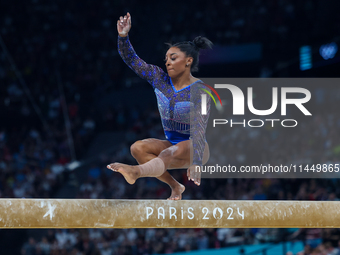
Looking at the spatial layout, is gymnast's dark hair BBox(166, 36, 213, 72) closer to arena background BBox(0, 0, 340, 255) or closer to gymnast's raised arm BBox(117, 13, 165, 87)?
gymnast's raised arm BBox(117, 13, 165, 87)

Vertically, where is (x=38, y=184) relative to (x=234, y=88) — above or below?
below

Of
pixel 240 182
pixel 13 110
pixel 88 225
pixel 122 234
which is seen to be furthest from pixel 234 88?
pixel 13 110

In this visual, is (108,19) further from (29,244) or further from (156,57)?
(29,244)

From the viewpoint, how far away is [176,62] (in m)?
4.20

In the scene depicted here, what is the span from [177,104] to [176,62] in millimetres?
422

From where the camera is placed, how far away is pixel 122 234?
30.5 feet

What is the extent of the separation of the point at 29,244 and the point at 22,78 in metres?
5.36

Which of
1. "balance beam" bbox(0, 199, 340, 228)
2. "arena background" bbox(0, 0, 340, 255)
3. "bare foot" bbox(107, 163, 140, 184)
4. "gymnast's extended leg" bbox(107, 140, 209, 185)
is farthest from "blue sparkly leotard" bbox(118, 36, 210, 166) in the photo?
"arena background" bbox(0, 0, 340, 255)

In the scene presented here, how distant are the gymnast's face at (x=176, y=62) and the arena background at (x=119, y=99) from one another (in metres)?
3.43

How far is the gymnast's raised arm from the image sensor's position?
4.05 metres

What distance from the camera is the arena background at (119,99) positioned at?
28.3 ft

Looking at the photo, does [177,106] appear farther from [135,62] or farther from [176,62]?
[135,62]

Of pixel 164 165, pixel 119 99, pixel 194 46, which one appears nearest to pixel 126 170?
Result: pixel 164 165

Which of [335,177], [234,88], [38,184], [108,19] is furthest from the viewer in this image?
[108,19]
